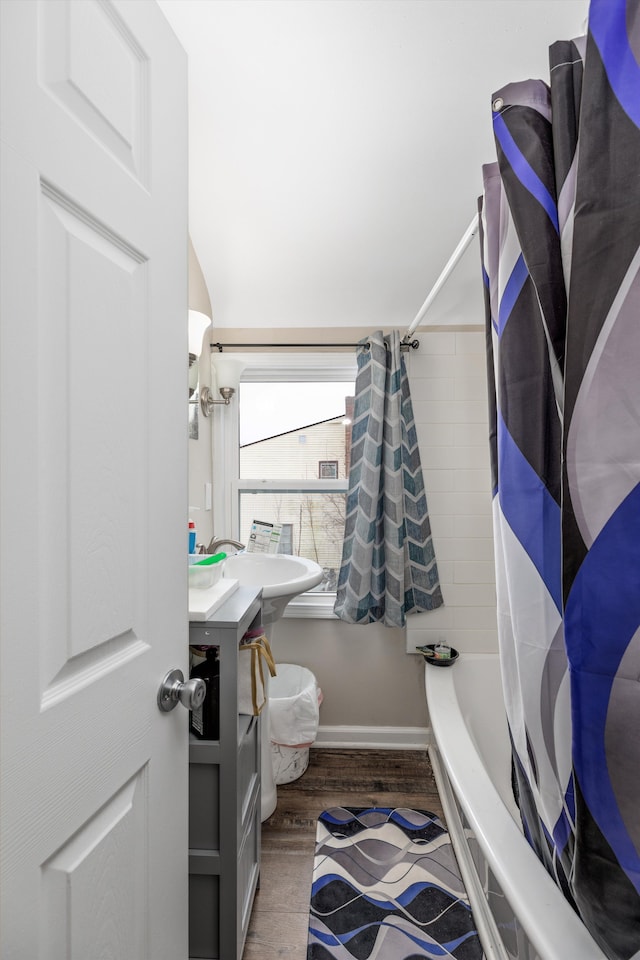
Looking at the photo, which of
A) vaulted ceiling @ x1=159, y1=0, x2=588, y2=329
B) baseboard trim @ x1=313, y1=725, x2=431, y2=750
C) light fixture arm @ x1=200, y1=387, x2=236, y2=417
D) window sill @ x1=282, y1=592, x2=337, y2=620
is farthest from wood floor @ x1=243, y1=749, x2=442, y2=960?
vaulted ceiling @ x1=159, y1=0, x2=588, y2=329

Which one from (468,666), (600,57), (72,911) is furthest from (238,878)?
(600,57)

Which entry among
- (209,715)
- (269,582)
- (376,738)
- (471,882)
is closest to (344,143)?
(269,582)

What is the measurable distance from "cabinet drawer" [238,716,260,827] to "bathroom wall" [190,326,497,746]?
2.86 ft

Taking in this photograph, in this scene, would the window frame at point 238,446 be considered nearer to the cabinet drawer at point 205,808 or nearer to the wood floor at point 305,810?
the wood floor at point 305,810

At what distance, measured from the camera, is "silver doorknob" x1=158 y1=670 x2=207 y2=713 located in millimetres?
756

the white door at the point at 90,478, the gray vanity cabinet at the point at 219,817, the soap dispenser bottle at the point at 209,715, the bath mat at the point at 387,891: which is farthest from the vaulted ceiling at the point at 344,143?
the bath mat at the point at 387,891

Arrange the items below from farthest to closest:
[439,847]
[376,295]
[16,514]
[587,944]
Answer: [376,295]
[439,847]
[587,944]
[16,514]

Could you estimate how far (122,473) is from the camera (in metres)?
0.65

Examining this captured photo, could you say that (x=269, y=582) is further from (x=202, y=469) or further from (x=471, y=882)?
(x=471, y=882)

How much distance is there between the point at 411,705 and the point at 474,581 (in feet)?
2.15

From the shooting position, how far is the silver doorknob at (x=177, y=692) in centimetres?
76

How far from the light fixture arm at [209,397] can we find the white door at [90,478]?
131 centimetres

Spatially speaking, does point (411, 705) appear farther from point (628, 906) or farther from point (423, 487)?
point (628, 906)

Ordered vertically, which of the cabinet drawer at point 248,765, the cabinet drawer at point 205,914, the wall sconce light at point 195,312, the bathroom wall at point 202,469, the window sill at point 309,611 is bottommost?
the cabinet drawer at point 205,914
